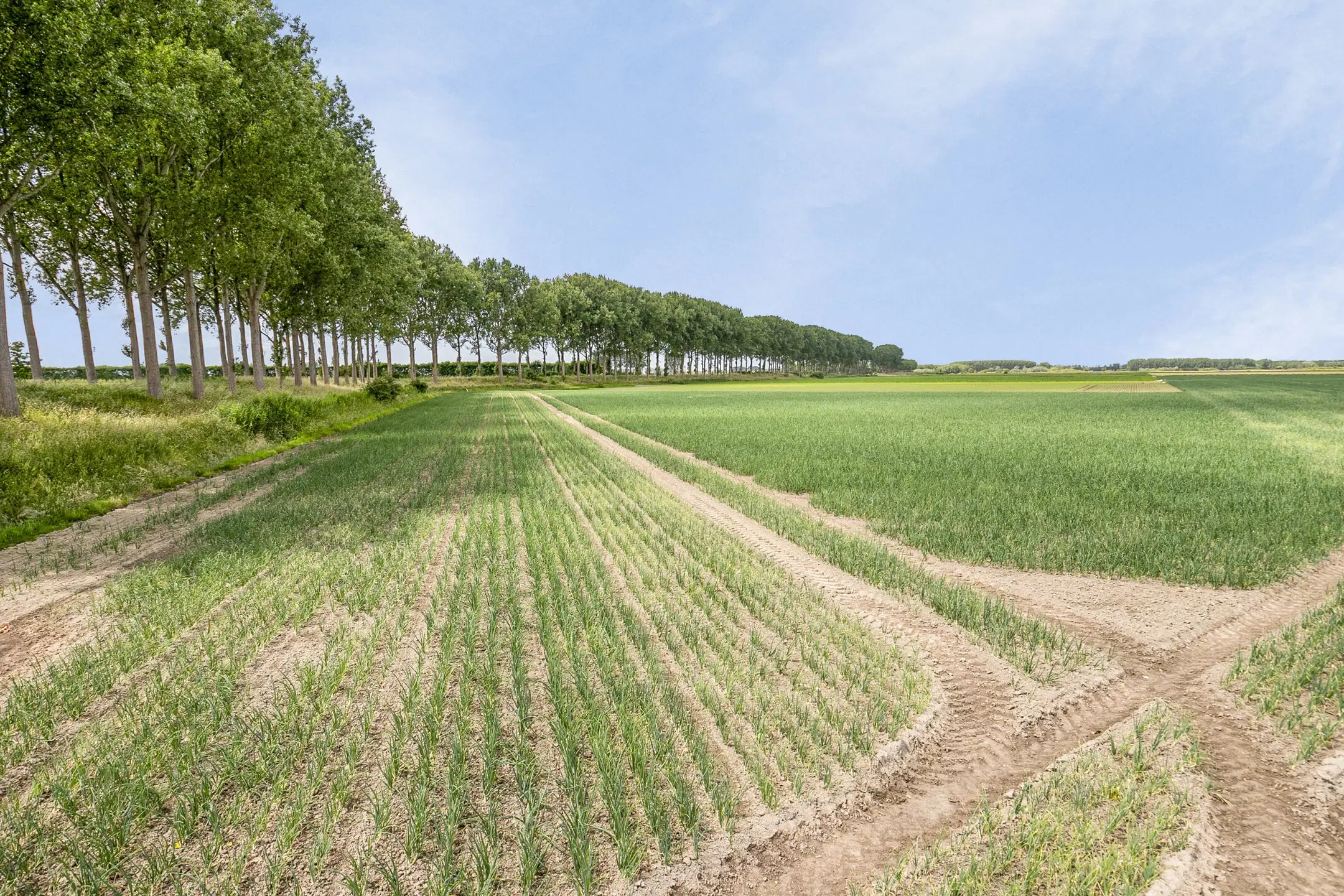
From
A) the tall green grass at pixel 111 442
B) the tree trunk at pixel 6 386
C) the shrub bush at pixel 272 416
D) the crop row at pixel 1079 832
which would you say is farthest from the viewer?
the shrub bush at pixel 272 416

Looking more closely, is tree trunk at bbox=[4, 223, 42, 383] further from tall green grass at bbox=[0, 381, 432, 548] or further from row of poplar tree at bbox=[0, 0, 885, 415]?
tall green grass at bbox=[0, 381, 432, 548]

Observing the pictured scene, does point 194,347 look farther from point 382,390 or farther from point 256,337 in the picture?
point 382,390

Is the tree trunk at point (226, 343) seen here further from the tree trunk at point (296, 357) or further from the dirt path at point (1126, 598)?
the dirt path at point (1126, 598)

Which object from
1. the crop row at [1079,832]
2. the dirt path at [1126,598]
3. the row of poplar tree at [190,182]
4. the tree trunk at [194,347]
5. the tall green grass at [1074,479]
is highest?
the row of poplar tree at [190,182]

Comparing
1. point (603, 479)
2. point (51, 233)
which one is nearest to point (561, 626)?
point (603, 479)

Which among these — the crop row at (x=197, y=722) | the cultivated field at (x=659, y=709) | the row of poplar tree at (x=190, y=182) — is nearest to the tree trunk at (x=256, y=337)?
the row of poplar tree at (x=190, y=182)

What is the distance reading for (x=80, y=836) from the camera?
3.40 metres

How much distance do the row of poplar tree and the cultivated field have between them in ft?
43.1

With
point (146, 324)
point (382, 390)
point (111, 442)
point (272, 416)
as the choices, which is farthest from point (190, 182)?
point (382, 390)

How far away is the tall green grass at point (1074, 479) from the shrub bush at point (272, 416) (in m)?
14.3

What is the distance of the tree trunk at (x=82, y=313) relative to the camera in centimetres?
2966

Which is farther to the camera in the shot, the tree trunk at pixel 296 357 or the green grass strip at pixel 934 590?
the tree trunk at pixel 296 357

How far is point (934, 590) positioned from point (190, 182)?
30400mm

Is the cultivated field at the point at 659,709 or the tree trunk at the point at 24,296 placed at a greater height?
the tree trunk at the point at 24,296
